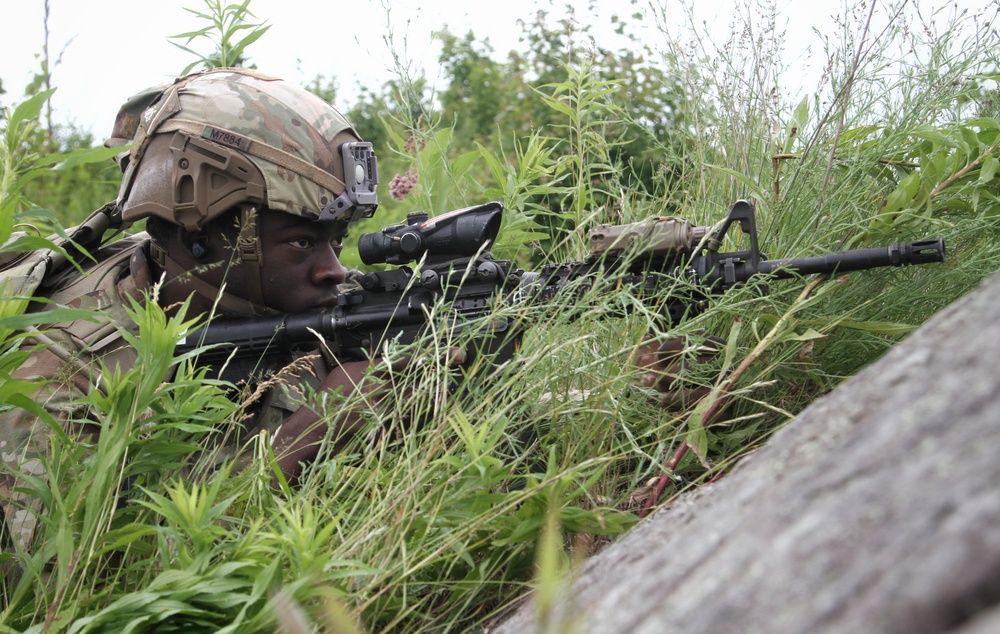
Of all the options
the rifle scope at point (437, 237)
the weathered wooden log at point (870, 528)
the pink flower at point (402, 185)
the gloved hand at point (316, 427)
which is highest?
the pink flower at point (402, 185)

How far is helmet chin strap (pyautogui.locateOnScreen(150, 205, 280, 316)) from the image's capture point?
3.49m

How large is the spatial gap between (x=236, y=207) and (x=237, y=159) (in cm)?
18

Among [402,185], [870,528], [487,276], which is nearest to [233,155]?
[487,276]

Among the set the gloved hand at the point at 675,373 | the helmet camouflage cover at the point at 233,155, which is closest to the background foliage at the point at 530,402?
the gloved hand at the point at 675,373

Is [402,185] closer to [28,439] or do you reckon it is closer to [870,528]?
[28,439]

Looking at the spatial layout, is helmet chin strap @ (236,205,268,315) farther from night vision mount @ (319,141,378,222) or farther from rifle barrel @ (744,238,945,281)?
rifle barrel @ (744,238,945,281)

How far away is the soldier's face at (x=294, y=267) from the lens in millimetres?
3568

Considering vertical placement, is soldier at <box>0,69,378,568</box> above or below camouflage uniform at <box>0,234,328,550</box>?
above

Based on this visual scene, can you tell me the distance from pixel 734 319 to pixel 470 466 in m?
1.18

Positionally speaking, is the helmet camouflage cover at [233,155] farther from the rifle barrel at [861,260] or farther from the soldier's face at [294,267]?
the rifle barrel at [861,260]

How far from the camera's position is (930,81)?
3.10 m

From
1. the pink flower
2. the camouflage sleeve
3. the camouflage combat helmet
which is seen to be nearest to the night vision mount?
the camouflage combat helmet

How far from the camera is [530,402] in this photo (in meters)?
2.34

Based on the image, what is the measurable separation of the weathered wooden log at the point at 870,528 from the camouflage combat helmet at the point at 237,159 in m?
2.50
